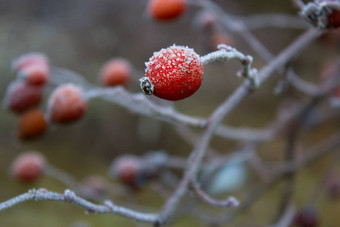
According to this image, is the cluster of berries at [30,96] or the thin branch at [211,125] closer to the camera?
the thin branch at [211,125]

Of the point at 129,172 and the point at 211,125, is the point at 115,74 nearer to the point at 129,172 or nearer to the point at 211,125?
the point at 129,172

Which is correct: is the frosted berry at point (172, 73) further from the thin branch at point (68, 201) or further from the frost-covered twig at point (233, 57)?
the thin branch at point (68, 201)

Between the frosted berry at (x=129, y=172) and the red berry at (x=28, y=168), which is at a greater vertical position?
the frosted berry at (x=129, y=172)

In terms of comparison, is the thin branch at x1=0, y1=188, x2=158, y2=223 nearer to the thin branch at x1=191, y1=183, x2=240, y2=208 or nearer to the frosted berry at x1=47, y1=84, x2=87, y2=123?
the thin branch at x1=191, y1=183, x2=240, y2=208

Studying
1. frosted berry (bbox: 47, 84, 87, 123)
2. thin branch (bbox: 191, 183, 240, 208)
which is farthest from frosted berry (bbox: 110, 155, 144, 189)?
thin branch (bbox: 191, 183, 240, 208)

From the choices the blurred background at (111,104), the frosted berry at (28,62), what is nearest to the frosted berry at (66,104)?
the frosted berry at (28,62)

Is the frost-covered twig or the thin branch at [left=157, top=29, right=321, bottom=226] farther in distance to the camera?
the thin branch at [left=157, top=29, right=321, bottom=226]

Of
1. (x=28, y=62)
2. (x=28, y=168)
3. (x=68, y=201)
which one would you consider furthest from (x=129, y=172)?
(x=68, y=201)
